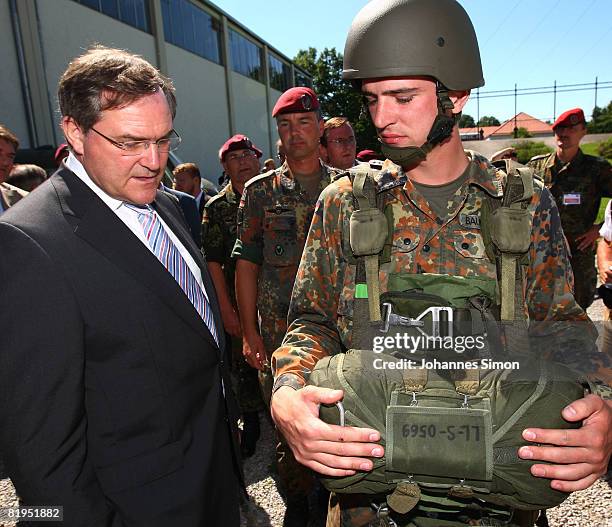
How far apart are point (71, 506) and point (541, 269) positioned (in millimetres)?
1576

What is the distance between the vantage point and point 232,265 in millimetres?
4203

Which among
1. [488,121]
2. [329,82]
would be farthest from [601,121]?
[488,121]

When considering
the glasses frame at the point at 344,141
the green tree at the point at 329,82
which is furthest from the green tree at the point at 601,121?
the glasses frame at the point at 344,141

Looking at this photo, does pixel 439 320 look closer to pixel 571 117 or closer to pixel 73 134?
pixel 73 134

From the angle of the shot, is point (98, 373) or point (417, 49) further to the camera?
point (417, 49)

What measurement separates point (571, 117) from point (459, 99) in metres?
4.35

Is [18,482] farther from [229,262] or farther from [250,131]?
[250,131]

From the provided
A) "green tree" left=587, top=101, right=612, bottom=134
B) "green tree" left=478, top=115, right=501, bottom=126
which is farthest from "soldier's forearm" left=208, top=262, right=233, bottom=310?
"green tree" left=478, top=115, right=501, bottom=126

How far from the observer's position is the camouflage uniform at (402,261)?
4.93 feet

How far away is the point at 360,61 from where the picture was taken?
163 cm

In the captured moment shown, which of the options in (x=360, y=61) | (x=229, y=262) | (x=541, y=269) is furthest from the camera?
(x=229, y=262)

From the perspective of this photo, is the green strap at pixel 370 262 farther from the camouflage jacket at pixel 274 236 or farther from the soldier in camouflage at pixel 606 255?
the soldier in camouflage at pixel 606 255

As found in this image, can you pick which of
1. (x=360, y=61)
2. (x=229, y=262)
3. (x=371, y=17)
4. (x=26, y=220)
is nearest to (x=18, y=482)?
(x=26, y=220)

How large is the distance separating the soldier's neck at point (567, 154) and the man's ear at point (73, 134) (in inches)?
217
